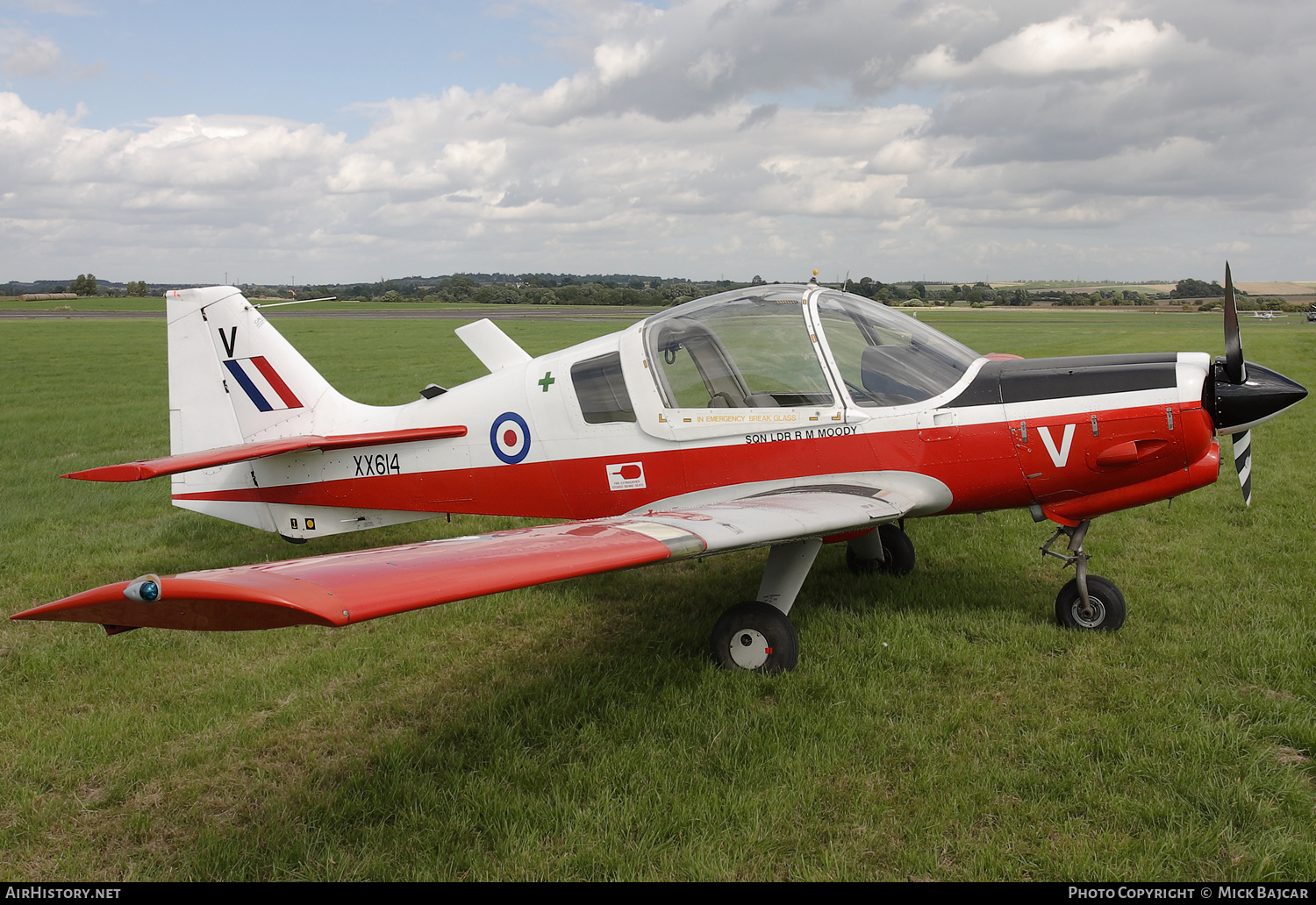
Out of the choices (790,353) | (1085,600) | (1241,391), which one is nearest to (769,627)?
(790,353)

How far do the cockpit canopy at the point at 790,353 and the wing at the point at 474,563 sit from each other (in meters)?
0.62

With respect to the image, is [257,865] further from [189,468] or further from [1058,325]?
[1058,325]

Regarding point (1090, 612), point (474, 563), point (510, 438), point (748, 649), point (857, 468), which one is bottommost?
point (748, 649)

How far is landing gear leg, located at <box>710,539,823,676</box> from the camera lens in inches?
187

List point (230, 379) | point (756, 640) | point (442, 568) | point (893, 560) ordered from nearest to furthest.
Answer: point (442, 568) < point (756, 640) < point (893, 560) < point (230, 379)

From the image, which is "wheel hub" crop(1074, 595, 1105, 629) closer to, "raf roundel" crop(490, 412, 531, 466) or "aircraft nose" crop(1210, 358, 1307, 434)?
"aircraft nose" crop(1210, 358, 1307, 434)

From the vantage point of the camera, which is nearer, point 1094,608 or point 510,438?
point 1094,608

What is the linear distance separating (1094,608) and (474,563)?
4154 mm

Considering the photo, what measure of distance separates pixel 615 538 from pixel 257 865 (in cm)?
200

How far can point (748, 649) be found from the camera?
4805mm

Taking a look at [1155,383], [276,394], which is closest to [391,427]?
[276,394]

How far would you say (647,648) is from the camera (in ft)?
17.2

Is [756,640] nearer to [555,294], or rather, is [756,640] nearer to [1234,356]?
[1234,356]

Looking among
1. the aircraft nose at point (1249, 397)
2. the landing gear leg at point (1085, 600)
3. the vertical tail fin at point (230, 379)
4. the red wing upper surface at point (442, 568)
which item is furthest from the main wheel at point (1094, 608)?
the vertical tail fin at point (230, 379)
